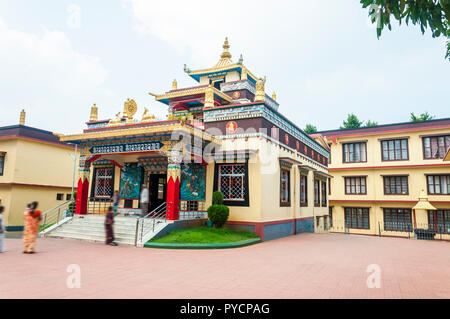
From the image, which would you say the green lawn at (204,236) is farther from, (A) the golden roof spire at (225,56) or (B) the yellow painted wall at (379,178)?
(B) the yellow painted wall at (379,178)

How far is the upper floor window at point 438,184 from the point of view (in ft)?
81.0

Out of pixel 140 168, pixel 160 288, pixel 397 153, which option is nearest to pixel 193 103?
pixel 140 168

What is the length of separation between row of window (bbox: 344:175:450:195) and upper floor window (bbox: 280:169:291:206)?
13.7m

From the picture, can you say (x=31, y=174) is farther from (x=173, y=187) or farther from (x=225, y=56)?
(x=225, y=56)

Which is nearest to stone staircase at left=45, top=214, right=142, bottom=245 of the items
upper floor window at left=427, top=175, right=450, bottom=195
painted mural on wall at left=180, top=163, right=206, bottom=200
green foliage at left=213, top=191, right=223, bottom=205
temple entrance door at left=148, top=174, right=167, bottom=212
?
painted mural on wall at left=180, top=163, right=206, bottom=200

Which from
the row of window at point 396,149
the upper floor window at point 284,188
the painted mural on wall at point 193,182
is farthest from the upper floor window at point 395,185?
the painted mural on wall at point 193,182

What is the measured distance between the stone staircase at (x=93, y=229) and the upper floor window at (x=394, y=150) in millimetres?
23205

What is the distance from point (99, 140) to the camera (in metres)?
15.5

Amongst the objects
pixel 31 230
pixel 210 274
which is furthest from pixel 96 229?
pixel 210 274

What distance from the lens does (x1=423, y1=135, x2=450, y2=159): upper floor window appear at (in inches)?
976
